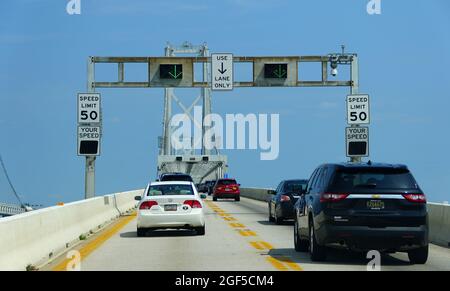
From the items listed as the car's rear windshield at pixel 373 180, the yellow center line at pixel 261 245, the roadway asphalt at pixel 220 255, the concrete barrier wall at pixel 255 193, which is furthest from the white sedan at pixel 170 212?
the concrete barrier wall at pixel 255 193

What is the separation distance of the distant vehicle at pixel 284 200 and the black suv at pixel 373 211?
37.5ft

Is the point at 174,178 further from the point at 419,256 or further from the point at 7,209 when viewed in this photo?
the point at 7,209

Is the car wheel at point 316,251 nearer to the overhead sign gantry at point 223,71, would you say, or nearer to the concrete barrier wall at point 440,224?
the concrete barrier wall at point 440,224

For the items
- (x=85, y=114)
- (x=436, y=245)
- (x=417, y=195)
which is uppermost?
(x=85, y=114)

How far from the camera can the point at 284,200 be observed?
27.1m

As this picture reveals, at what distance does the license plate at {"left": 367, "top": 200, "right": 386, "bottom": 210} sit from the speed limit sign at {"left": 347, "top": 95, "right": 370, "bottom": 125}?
19207 millimetres

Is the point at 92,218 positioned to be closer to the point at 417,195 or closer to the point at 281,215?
the point at 281,215

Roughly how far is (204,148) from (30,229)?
93.6 m

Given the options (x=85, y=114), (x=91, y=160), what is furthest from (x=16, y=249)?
(x=91, y=160)

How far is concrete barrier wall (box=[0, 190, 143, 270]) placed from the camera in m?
13.2

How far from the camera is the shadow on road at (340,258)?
590 inches
